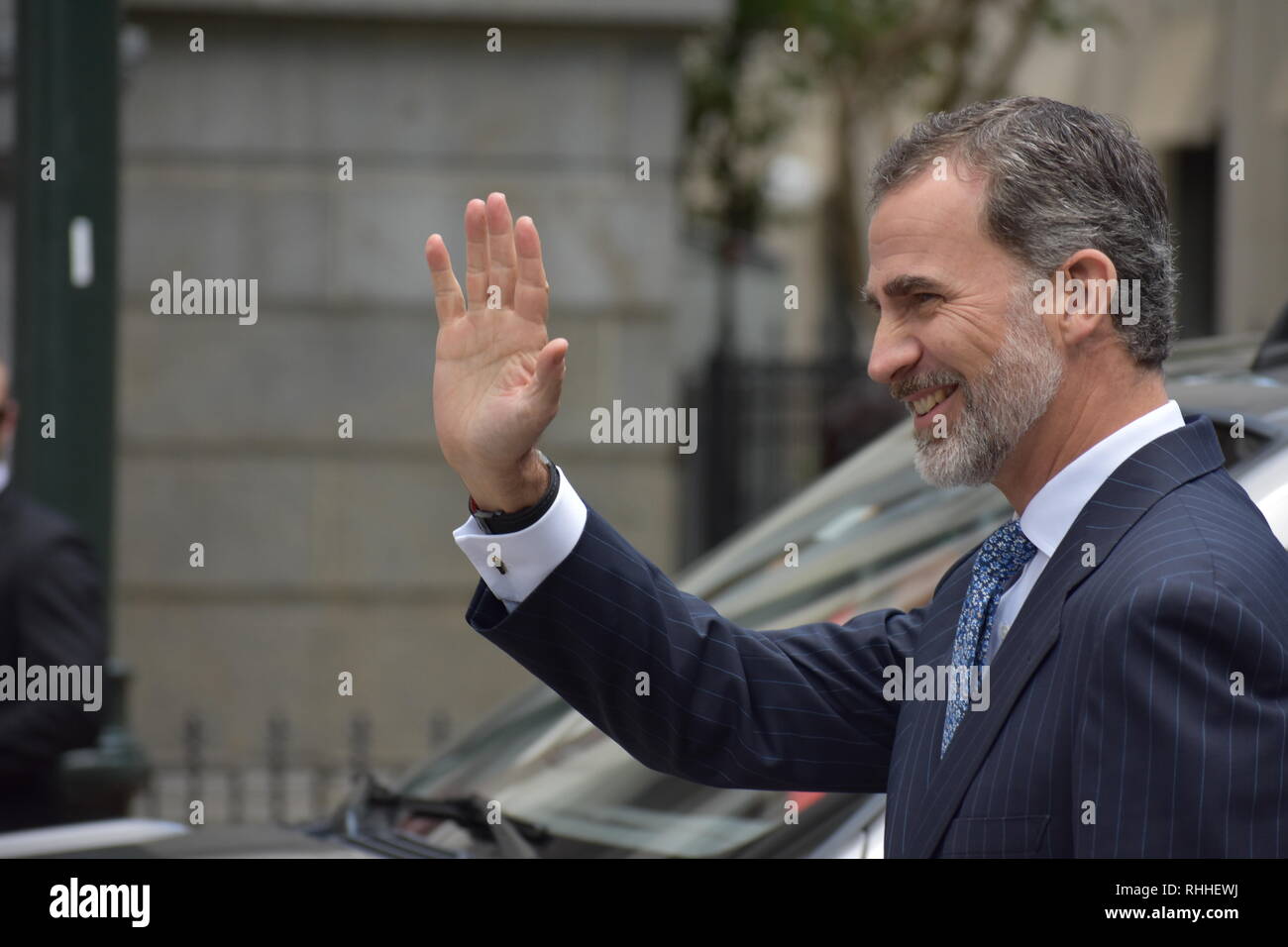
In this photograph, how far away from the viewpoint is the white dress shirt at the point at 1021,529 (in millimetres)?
1917

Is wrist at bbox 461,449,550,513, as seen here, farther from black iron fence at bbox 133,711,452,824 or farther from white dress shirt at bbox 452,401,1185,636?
black iron fence at bbox 133,711,452,824

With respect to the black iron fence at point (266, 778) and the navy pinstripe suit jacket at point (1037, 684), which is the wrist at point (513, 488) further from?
the black iron fence at point (266, 778)

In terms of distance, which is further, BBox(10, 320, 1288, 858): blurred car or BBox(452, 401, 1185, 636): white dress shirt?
BBox(10, 320, 1288, 858): blurred car

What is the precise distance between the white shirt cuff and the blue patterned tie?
0.48 m

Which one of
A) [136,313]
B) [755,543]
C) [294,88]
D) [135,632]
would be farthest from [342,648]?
[755,543]

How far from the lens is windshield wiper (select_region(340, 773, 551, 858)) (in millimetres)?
2926

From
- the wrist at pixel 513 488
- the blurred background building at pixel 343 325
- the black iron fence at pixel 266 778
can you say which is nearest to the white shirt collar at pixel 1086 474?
the wrist at pixel 513 488

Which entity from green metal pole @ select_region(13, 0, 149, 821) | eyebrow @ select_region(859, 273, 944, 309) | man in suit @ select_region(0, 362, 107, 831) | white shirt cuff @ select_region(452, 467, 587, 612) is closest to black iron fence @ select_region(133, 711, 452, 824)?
green metal pole @ select_region(13, 0, 149, 821)

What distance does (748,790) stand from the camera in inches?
107

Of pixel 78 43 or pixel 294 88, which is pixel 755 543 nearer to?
pixel 78 43

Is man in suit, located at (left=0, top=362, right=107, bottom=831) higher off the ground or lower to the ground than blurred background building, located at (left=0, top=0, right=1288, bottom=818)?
lower

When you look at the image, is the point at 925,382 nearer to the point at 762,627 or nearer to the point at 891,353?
the point at 891,353

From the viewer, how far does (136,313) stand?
8789 mm
